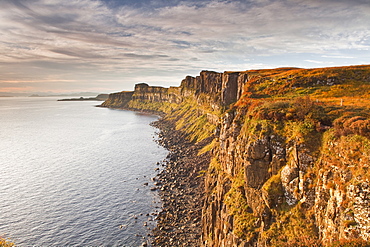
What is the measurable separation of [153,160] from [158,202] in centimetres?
3730

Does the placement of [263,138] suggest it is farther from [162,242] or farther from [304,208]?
[162,242]

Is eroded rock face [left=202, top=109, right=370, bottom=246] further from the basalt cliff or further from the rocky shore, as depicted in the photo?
the rocky shore

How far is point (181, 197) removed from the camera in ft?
198

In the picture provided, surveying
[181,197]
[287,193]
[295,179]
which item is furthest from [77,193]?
[295,179]

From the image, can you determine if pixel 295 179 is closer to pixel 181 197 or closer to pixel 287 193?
pixel 287 193

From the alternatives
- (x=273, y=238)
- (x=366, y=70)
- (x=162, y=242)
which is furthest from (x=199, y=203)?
(x=366, y=70)

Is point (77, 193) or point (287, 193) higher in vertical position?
point (287, 193)

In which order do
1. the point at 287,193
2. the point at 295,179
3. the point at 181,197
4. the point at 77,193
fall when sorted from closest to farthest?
1. the point at 295,179
2. the point at 287,193
3. the point at 181,197
4. the point at 77,193

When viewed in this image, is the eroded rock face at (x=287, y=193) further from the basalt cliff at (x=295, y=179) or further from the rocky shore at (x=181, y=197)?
the rocky shore at (x=181, y=197)

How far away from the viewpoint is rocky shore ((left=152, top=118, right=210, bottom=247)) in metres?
45.2

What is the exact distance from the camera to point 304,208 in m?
24.6

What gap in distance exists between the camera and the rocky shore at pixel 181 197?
45.2 metres

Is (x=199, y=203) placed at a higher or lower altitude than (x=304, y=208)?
lower

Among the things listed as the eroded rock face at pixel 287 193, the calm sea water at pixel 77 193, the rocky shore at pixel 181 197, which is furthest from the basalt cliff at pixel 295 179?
the calm sea water at pixel 77 193
